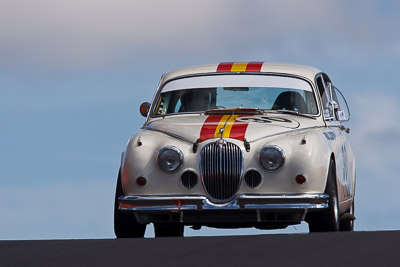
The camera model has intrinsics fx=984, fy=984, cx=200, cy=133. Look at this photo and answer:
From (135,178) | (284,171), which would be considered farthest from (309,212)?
(135,178)

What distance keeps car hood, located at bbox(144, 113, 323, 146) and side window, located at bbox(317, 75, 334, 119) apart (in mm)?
556

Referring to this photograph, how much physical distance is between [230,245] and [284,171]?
2.25 meters

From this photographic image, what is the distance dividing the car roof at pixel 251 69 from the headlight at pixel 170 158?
2.11 meters

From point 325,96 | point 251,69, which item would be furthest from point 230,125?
point 325,96

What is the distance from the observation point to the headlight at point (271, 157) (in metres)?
9.70

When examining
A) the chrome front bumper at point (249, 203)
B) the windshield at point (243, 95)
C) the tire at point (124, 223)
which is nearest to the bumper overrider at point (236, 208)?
the chrome front bumper at point (249, 203)

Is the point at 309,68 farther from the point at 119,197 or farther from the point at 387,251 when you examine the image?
the point at 387,251

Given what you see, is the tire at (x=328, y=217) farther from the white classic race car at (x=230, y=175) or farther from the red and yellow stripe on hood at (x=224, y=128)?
the red and yellow stripe on hood at (x=224, y=128)

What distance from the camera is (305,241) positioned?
7.74 m

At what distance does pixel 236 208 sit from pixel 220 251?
235 centimetres

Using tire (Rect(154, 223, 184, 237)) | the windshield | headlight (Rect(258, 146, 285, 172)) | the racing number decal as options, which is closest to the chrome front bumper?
headlight (Rect(258, 146, 285, 172))

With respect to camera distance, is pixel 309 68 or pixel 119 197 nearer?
pixel 119 197

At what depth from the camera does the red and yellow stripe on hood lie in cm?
984

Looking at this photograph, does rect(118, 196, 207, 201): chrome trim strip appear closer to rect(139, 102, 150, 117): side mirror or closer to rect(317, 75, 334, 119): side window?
rect(139, 102, 150, 117): side mirror
